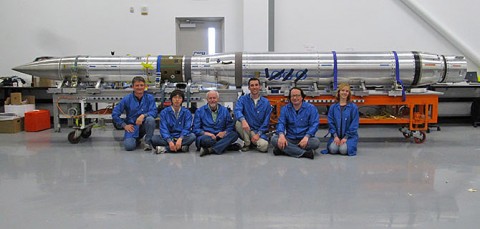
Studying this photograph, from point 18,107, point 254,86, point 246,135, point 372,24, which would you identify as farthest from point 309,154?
point 18,107

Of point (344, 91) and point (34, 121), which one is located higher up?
point (344, 91)

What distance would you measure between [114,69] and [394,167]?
4.17 m

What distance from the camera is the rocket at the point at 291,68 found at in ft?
17.7

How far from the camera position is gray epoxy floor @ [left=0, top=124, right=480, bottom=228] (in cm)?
262

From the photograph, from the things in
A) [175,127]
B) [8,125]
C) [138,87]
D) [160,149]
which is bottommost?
[160,149]

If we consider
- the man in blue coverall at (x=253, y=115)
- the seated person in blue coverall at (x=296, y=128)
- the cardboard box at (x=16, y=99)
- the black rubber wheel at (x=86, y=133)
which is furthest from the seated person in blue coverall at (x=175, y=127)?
the cardboard box at (x=16, y=99)

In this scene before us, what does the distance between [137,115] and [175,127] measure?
687 millimetres

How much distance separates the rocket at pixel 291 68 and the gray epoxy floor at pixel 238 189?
108 centimetres

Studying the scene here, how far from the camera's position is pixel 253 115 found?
488 centimetres

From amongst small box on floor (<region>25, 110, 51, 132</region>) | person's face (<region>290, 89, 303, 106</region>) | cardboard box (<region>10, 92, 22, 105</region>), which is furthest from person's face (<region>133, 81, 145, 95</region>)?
cardboard box (<region>10, 92, 22, 105</region>)

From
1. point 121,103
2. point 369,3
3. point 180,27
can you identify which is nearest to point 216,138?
point 121,103

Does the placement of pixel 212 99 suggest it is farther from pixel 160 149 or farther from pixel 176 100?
pixel 160 149

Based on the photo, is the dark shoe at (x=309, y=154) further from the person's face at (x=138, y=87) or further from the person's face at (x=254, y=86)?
the person's face at (x=138, y=87)

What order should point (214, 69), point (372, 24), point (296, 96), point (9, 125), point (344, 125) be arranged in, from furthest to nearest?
point (372, 24) → point (9, 125) → point (214, 69) → point (344, 125) → point (296, 96)
